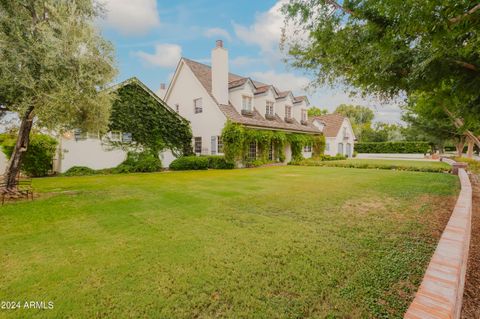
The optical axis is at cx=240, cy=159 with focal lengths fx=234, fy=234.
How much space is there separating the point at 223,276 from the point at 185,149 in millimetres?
16498

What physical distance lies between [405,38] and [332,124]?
29351 mm

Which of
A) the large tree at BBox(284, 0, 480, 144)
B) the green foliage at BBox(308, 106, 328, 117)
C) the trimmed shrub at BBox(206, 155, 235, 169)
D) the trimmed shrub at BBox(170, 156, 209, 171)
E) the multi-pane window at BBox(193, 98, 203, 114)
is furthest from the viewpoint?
the green foliage at BBox(308, 106, 328, 117)

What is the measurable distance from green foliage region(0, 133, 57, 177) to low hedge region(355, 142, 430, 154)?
4489 cm

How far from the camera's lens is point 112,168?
583 inches

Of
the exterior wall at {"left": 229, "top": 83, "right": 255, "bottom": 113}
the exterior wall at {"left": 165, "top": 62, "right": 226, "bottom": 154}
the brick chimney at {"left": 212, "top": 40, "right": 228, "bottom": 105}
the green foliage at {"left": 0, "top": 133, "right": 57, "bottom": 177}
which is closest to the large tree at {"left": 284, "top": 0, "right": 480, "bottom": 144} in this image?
the exterior wall at {"left": 165, "top": 62, "right": 226, "bottom": 154}

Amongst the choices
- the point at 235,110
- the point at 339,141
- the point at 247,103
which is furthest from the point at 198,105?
the point at 339,141

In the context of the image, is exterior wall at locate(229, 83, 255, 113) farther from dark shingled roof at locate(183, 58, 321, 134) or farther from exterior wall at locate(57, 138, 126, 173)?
exterior wall at locate(57, 138, 126, 173)

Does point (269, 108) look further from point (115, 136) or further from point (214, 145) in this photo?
point (115, 136)

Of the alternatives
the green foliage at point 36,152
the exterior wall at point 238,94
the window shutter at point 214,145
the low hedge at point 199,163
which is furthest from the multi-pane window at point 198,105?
the green foliage at point 36,152

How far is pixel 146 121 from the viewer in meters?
16.5

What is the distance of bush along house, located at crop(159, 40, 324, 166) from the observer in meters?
17.7

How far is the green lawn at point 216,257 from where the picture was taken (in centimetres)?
238

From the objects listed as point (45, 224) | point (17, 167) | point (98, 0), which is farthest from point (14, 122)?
point (45, 224)

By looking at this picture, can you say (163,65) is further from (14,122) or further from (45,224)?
(45,224)
